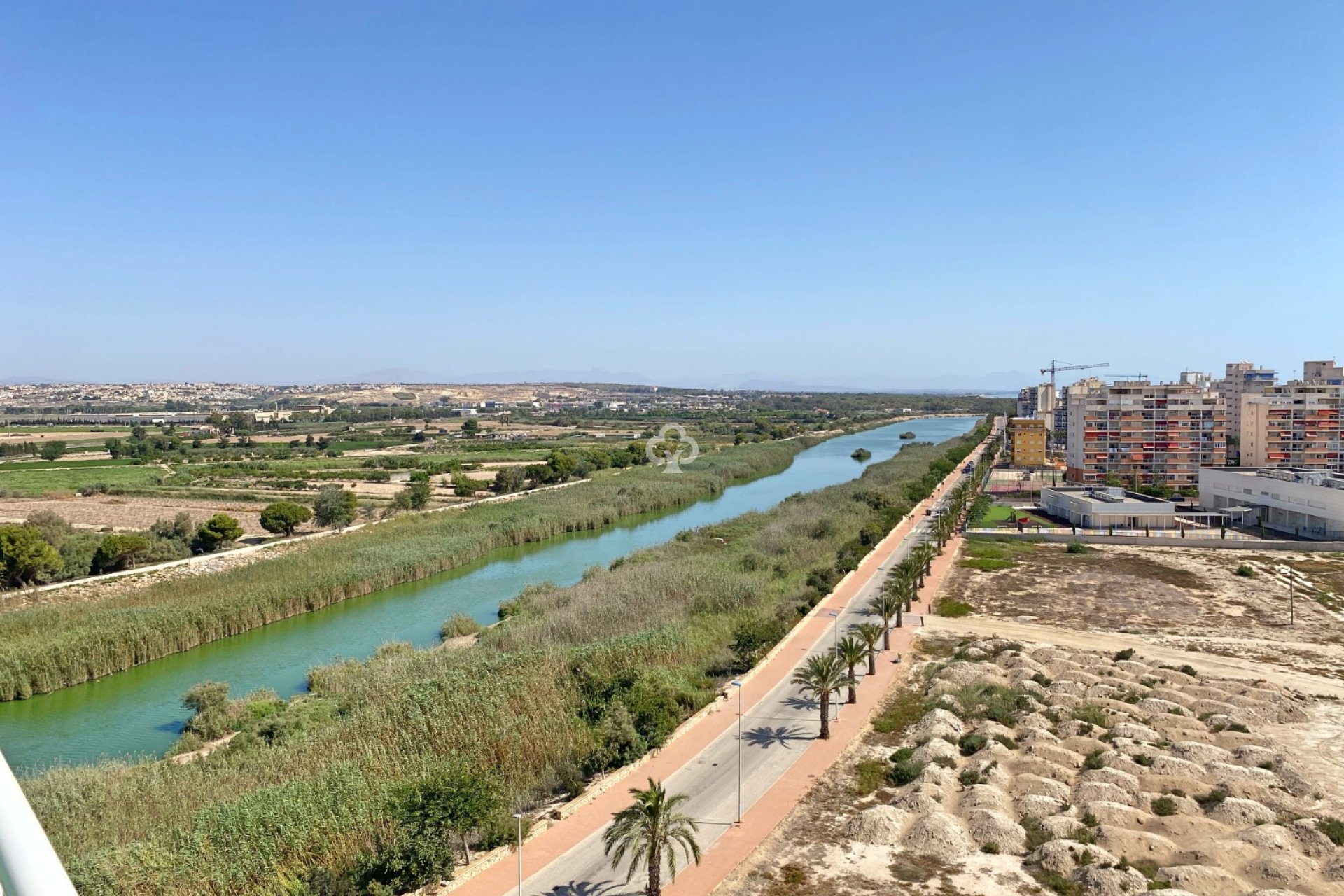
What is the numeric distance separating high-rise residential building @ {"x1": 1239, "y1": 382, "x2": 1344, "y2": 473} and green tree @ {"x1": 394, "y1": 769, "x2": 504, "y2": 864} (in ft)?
197

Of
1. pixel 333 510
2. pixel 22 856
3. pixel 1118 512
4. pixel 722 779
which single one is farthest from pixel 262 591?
pixel 1118 512

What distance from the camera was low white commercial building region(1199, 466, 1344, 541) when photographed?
38.6 metres

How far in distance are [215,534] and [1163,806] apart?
3557 centimetres

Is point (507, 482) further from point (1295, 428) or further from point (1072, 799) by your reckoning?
point (1295, 428)

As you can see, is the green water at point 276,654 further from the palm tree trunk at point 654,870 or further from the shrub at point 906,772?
the shrub at point 906,772

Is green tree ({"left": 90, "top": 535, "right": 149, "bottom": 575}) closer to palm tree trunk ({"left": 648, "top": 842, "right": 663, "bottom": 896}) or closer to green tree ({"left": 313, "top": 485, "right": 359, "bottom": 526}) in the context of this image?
green tree ({"left": 313, "top": 485, "right": 359, "bottom": 526})

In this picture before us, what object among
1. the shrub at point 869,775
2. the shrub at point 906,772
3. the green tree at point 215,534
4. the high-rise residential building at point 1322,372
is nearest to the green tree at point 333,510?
the green tree at point 215,534

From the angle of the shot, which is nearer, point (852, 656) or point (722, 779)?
point (722, 779)

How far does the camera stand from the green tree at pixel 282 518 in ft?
124

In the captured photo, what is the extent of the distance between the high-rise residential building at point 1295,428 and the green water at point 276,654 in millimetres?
40817

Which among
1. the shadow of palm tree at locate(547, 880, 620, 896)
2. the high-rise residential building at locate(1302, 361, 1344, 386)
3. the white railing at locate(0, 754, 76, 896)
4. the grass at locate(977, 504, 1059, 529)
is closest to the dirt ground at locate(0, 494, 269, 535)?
the shadow of palm tree at locate(547, 880, 620, 896)

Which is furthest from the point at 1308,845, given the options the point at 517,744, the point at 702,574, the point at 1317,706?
the point at 702,574

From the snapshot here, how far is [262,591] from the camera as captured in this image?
93.0 feet

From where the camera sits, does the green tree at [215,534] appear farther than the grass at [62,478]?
No
